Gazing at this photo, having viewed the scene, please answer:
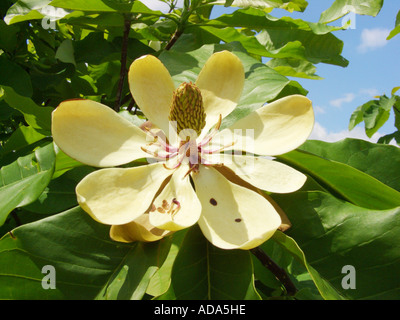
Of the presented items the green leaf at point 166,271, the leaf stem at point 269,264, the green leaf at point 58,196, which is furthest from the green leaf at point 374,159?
the green leaf at point 58,196

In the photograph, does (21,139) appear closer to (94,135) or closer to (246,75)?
(94,135)

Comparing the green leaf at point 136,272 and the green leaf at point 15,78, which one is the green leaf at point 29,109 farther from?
the green leaf at point 136,272

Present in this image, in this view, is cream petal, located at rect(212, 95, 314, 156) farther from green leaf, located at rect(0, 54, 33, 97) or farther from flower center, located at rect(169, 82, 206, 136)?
green leaf, located at rect(0, 54, 33, 97)

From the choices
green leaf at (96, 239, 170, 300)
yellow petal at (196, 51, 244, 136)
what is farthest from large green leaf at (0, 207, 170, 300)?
yellow petal at (196, 51, 244, 136)

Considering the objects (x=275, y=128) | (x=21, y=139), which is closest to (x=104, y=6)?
(x=21, y=139)
